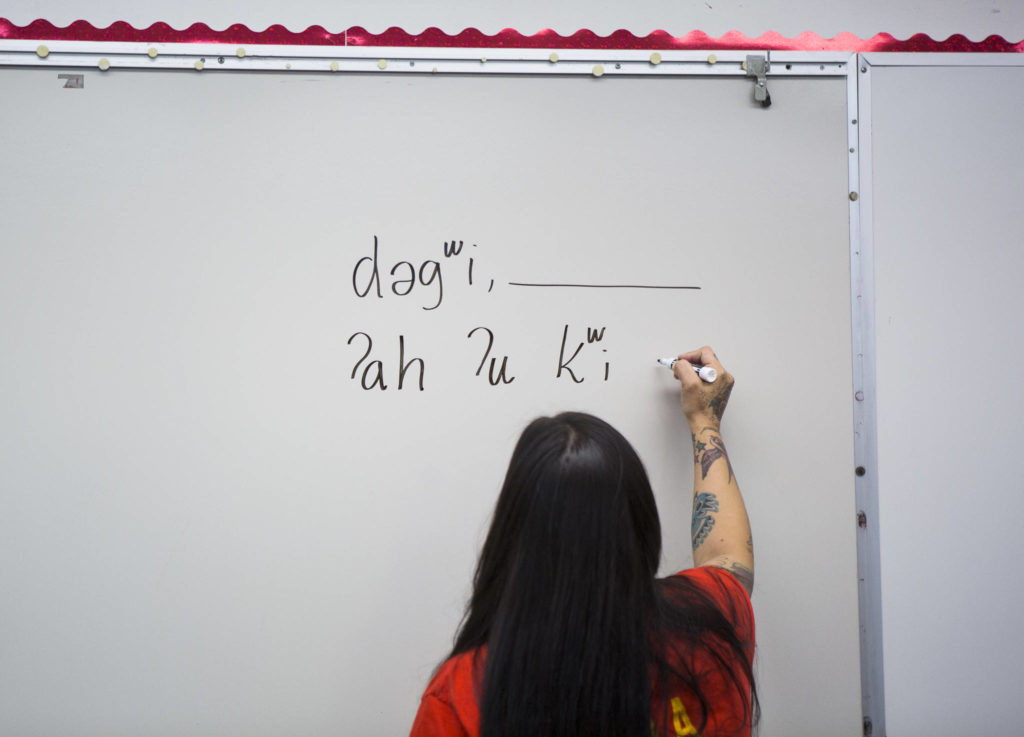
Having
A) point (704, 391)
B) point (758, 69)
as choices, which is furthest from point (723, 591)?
point (758, 69)

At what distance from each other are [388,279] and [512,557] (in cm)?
A: 39

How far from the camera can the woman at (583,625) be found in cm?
47

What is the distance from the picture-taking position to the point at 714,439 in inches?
27.8

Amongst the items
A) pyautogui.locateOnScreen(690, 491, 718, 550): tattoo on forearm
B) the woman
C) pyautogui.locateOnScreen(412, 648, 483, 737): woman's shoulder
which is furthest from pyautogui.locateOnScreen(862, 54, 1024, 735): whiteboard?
pyautogui.locateOnScreen(412, 648, 483, 737): woman's shoulder

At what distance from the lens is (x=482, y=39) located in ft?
2.52

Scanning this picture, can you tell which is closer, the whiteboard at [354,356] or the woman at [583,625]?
the woman at [583,625]

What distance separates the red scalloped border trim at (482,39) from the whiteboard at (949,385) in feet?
0.10

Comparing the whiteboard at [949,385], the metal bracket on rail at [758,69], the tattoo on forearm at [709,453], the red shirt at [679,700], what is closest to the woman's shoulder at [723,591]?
the red shirt at [679,700]

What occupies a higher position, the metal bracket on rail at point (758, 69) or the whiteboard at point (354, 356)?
the metal bracket on rail at point (758, 69)

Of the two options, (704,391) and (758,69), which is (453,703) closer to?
(704,391)

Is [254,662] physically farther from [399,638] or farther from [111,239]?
[111,239]

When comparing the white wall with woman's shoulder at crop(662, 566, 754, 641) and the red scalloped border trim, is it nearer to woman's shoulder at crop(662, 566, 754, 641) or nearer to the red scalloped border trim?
the red scalloped border trim

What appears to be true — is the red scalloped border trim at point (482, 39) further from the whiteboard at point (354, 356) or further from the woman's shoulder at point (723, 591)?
the woman's shoulder at point (723, 591)

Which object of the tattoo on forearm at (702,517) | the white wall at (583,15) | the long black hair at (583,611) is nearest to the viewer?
the long black hair at (583,611)
